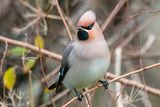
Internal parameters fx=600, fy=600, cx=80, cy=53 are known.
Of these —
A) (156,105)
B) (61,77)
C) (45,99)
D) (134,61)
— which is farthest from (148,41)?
(61,77)

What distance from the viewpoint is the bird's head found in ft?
12.1

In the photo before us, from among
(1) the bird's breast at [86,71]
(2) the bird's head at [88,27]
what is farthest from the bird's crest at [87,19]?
(1) the bird's breast at [86,71]

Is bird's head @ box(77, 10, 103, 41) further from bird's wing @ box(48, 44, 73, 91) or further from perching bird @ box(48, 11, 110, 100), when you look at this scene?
bird's wing @ box(48, 44, 73, 91)

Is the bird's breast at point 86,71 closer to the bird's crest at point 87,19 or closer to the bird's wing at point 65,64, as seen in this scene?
the bird's wing at point 65,64

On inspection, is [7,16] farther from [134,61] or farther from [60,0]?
[134,61]

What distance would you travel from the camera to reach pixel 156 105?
18.2 feet

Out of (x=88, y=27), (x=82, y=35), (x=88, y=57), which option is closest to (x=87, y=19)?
(x=88, y=27)

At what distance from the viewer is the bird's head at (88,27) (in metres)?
3.68

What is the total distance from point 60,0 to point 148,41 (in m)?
0.96

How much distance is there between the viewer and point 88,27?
3783 mm

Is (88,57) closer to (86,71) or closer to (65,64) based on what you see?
(86,71)

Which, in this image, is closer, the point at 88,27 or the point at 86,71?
the point at 88,27

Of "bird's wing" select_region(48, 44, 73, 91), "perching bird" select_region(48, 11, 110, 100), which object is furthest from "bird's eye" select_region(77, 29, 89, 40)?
"bird's wing" select_region(48, 44, 73, 91)

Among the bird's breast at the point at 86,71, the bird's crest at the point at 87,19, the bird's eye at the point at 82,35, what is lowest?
the bird's breast at the point at 86,71
